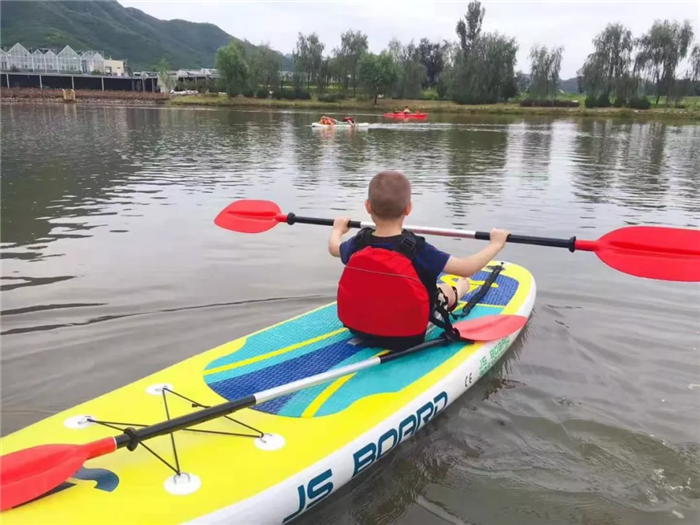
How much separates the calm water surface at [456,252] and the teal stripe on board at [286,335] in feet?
3.09

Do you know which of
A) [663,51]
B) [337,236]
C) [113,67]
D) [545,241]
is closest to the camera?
[545,241]

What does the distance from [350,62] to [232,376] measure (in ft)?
249

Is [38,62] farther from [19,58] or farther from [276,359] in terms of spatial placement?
[276,359]

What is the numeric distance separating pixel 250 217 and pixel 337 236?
1377 millimetres

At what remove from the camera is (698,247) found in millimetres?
3781

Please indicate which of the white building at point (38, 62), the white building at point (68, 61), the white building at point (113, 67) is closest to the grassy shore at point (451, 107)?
the white building at point (38, 62)

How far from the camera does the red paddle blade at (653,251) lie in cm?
375

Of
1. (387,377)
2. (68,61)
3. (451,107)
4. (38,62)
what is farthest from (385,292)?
(68,61)

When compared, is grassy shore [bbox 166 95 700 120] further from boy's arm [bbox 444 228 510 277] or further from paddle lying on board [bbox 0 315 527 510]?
paddle lying on board [bbox 0 315 527 510]

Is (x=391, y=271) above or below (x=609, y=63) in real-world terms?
below

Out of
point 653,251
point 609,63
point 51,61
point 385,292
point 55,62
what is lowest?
point 385,292

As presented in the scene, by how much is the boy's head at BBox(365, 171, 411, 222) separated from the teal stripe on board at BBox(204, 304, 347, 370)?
1.08m

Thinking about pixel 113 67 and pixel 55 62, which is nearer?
pixel 55 62

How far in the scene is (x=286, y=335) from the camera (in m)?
3.91
